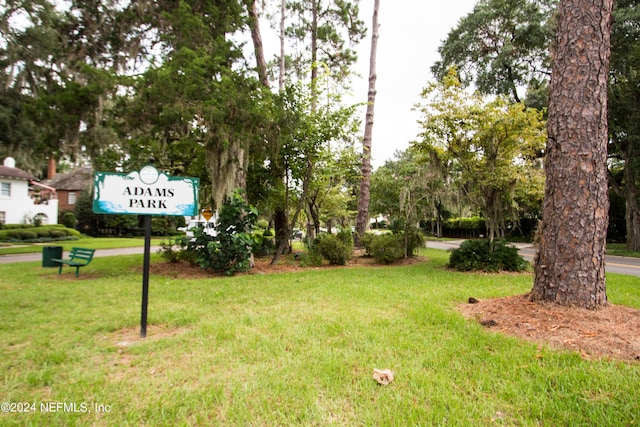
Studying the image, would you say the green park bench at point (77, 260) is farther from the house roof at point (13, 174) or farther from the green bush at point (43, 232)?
the house roof at point (13, 174)

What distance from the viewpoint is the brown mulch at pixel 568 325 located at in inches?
116

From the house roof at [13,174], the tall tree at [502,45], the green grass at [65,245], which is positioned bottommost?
the green grass at [65,245]

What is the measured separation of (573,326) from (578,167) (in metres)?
1.78

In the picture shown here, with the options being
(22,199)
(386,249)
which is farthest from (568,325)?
(22,199)

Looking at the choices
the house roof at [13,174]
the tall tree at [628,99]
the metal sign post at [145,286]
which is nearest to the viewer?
the metal sign post at [145,286]

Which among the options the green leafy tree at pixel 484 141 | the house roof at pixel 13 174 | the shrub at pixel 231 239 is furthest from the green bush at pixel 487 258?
the house roof at pixel 13 174

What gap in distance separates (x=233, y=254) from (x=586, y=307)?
673 cm

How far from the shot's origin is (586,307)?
144 inches

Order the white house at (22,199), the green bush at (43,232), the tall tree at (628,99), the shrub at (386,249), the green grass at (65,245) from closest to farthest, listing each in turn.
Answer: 1. the shrub at (386,249)
2. the tall tree at (628,99)
3. the green grass at (65,245)
4. the green bush at (43,232)
5. the white house at (22,199)

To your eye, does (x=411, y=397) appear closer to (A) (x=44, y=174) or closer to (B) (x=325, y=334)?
(B) (x=325, y=334)

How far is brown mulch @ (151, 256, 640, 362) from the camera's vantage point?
9.70 feet

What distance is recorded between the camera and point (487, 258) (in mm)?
8516

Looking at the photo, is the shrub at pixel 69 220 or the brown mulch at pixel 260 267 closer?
the brown mulch at pixel 260 267

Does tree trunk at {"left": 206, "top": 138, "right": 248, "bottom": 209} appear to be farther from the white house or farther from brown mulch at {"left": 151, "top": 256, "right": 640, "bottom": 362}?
the white house
